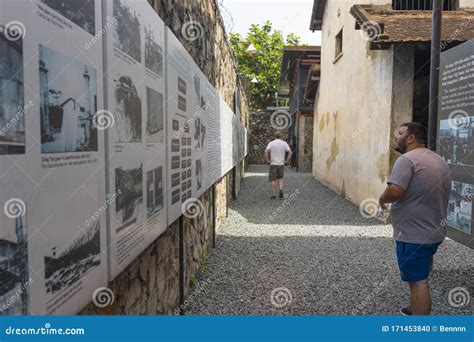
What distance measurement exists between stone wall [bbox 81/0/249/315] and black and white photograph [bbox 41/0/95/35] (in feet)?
3.40

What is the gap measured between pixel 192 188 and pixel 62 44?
7.67ft

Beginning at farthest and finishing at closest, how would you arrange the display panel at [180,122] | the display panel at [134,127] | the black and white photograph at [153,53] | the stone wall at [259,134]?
the stone wall at [259,134] → the display panel at [180,122] → the black and white photograph at [153,53] → the display panel at [134,127]

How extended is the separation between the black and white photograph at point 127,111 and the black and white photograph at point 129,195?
133 millimetres

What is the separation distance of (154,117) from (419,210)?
6.94 feet

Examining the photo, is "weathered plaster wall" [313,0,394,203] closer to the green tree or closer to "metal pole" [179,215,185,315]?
"metal pole" [179,215,185,315]

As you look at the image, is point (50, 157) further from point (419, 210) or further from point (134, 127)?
point (419, 210)

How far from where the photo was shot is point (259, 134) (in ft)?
88.0

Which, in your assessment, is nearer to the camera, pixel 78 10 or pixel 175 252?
pixel 78 10

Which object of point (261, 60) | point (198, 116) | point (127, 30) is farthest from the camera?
point (261, 60)

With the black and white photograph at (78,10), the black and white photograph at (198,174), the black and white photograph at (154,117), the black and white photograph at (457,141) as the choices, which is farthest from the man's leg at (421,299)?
the black and white photograph at (78,10)

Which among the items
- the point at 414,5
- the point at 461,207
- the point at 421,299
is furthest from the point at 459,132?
the point at 414,5

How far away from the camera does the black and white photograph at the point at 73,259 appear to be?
1169 millimetres

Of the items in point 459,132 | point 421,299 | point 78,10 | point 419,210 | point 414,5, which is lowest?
point 421,299

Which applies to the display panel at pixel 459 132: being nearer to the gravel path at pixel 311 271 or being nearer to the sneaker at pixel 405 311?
the gravel path at pixel 311 271
